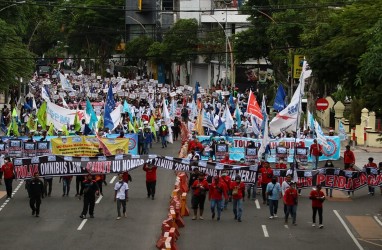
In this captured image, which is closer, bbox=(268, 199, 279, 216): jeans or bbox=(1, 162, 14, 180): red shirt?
bbox=(268, 199, 279, 216): jeans

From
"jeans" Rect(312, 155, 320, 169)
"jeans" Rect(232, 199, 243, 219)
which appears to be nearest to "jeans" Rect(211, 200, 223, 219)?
"jeans" Rect(232, 199, 243, 219)

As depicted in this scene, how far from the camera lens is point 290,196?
25016 millimetres

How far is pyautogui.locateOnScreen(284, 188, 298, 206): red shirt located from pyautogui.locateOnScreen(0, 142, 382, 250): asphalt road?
668 mm

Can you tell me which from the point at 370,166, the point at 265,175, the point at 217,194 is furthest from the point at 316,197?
the point at 370,166

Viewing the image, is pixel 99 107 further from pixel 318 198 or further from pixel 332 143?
pixel 318 198

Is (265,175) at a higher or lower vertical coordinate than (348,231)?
higher

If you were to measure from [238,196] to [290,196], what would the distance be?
1.41 meters

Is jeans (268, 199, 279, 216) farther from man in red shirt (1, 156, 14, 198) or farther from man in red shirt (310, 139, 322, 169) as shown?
man in red shirt (310, 139, 322, 169)

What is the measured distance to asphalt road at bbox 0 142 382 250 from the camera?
22.8m

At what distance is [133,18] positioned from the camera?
112 metres

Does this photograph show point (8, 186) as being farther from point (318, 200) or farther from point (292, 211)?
point (318, 200)

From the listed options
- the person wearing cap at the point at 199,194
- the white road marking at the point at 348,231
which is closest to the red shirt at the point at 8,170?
the person wearing cap at the point at 199,194

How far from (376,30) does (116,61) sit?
102 metres

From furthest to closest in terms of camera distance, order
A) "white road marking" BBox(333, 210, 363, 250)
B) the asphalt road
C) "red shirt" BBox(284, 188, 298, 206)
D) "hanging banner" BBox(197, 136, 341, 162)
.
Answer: "hanging banner" BBox(197, 136, 341, 162)
"red shirt" BBox(284, 188, 298, 206)
"white road marking" BBox(333, 210, 363, 250)
the asphalt road
